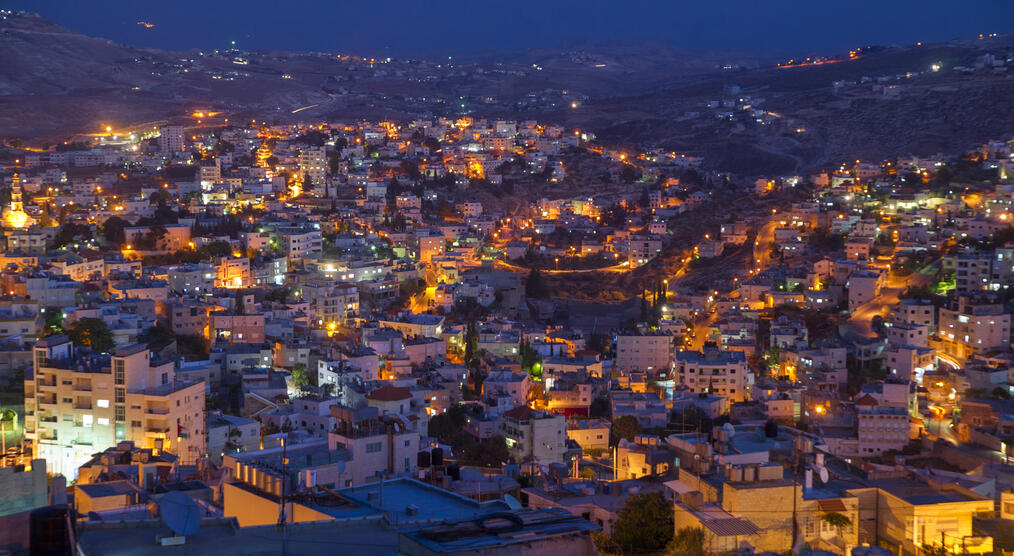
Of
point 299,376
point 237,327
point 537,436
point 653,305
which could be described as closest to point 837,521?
point 537,436

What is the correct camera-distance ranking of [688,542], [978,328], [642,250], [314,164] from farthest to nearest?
[314,164] < [642,250] < [978,328] < [688,542]

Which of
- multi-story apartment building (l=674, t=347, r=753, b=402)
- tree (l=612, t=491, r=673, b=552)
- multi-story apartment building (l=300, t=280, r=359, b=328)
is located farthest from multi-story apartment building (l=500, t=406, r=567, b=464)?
multi-story apartment building (l=300, t=280, r=359, b=328)

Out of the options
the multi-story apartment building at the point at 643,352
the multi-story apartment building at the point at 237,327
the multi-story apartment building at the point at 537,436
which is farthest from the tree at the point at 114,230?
the multi-story apartment building at the point at 537,436

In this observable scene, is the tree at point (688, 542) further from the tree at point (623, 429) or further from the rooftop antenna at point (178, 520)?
the tree at point (623, 429)

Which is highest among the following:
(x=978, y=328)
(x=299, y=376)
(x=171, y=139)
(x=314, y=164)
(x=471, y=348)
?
(x=171, y=139)

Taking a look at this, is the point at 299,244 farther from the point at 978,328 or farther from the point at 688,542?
the point at 688,542
